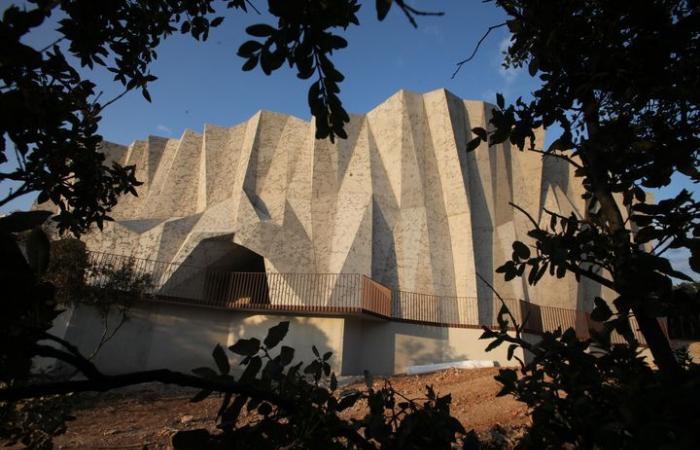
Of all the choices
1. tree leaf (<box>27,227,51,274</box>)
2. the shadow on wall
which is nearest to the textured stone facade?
the shadow on wall

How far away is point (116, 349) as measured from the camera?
15.1 meters

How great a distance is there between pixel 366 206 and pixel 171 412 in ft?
41.8

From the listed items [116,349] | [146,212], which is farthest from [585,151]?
[146,212]

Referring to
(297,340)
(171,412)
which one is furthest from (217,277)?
(171,412)

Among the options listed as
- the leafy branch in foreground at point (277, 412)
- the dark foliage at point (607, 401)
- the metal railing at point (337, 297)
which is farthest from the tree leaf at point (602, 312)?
the metal railing at point (337, 297)

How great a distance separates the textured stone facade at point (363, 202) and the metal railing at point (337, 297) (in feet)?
2.24

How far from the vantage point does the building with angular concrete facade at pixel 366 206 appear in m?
19.5

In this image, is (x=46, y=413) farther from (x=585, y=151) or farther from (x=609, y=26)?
(x=609, y=26)

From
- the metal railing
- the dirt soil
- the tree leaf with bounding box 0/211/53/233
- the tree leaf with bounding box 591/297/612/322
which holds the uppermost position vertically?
the metal railing

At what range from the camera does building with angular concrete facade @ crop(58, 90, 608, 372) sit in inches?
769

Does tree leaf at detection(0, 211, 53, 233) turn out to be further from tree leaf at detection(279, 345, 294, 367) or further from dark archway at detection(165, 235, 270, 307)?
dark archway at detection(165, 235, 270, 307)

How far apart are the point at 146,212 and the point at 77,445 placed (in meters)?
17.5

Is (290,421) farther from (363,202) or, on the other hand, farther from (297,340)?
(363,202)

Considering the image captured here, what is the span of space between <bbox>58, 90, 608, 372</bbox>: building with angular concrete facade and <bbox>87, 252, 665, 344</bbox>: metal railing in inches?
5.7
